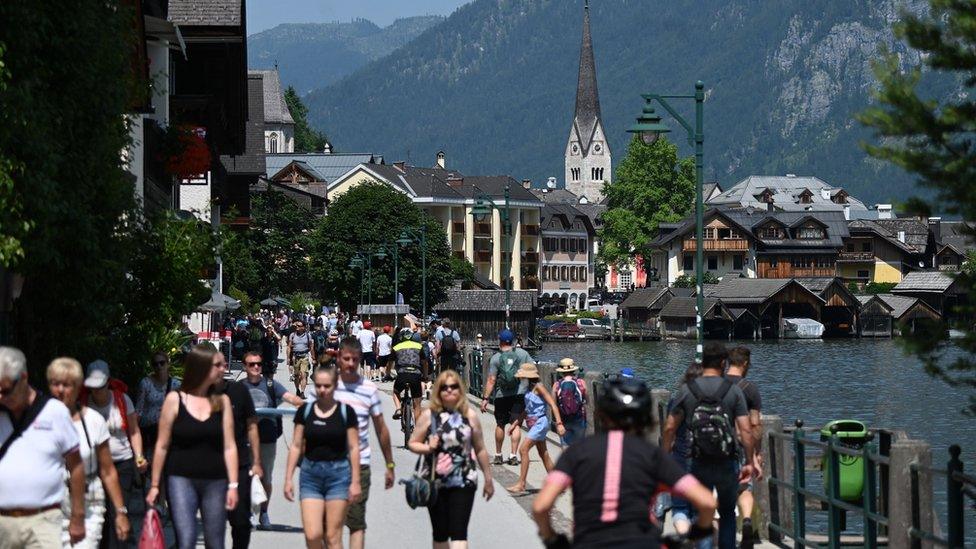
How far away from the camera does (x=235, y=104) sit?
3931 centimetres

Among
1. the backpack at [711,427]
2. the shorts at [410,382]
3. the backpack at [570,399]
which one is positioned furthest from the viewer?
the shorts at [410,382]

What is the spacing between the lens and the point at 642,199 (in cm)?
13875

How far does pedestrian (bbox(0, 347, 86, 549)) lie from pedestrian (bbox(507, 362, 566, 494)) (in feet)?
32.9

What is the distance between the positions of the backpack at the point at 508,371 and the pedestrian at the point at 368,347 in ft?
64.3

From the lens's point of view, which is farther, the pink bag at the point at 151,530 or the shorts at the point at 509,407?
the shorts at the point at 509,407

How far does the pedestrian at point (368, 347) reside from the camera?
131 ft

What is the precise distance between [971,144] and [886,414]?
47247 mm

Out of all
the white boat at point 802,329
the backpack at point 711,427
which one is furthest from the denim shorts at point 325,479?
the white boat at point 802,329

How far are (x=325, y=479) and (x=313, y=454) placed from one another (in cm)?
17

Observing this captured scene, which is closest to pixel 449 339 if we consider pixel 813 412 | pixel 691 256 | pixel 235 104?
pixel 235 104

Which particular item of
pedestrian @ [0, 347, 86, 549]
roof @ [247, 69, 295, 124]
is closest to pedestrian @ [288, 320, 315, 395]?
pedestrian @ [0, 347, 86, 549]

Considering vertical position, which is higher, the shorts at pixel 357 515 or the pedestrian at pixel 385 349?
the pedestrian at pixel 385 349

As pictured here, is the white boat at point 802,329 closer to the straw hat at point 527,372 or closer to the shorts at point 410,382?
the shorts at point 410,382

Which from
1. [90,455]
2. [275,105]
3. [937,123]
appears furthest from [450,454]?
[275,105]
